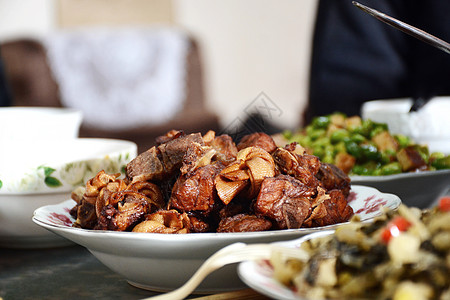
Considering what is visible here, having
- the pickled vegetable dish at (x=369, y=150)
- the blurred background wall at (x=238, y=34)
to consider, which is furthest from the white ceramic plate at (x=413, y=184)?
the blurred background wall at (x=238, y=34)

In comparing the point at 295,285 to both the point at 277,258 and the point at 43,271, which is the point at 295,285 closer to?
the point at 277,258

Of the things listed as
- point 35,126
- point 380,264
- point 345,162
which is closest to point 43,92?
point 35,126

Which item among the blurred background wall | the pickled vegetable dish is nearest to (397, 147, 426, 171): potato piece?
the pickled vegetable dish

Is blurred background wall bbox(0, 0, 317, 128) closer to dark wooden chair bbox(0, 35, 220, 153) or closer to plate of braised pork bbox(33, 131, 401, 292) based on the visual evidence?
dark wooden chair bbox(0, 35, 220, 153)

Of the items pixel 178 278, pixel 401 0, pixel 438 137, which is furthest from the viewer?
pixel 401 0

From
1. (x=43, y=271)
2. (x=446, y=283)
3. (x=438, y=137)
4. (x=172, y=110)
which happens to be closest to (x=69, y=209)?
(x=43, y=271)

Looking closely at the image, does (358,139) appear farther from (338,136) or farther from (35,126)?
(35,126)

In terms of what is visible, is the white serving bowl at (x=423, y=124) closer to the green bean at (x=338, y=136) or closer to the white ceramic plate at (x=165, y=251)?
the green bean at (x=338, y=136)
